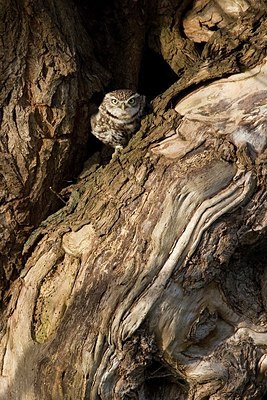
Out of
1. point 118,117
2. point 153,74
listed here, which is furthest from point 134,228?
point 153,74

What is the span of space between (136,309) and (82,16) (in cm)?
194

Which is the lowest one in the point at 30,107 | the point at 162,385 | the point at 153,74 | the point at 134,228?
the point at 162,385

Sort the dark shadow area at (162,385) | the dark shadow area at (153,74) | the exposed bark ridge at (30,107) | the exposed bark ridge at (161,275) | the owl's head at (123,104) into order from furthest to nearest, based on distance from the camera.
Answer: the dark shadow area at (153,74)
the owl's head at (123,104)
the exposed bark ridge at (30,107)
the dark shadow area at (162,385)
the exposed bark ridge at (161,275)

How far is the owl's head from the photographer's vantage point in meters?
3.89

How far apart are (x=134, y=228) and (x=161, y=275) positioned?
0.28m

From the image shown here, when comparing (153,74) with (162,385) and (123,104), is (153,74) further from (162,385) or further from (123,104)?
(162,385)

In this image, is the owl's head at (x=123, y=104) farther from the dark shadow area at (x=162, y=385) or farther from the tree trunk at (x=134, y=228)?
the dark shadow area at (x=162, y=385)

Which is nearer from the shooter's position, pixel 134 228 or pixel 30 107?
pixel 134 228

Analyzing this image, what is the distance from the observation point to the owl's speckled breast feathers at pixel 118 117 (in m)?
3.89

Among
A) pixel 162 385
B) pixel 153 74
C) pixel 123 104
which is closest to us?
pixel 162 385

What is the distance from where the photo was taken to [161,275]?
3340mm

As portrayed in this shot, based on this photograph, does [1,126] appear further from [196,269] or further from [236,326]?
[236,326]

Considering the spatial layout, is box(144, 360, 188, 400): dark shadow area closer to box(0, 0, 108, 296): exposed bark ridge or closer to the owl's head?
box(0, 0, 108, 296): exposed bark ridge

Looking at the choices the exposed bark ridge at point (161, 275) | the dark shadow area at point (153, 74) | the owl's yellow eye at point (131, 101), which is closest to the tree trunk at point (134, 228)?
the exposed bark ridge at point (161, 275)
